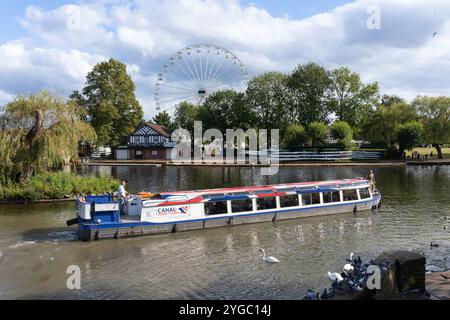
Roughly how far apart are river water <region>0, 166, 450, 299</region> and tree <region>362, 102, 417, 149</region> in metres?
52.6

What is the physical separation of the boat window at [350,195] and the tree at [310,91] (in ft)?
211

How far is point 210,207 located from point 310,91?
239 feet

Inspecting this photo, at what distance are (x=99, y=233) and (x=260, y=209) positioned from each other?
34.6 ft

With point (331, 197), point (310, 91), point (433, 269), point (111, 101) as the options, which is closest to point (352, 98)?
point (310, 91)

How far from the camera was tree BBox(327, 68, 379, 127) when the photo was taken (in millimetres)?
93625

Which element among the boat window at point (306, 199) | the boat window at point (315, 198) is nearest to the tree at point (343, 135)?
the boat window at point (315, 198)

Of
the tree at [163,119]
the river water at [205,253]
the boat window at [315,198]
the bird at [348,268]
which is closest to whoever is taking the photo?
the bird at [348,268]

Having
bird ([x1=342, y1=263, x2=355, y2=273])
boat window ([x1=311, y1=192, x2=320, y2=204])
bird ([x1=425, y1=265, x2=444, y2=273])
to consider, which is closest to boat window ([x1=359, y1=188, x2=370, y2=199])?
boat window ([x1=311, y1=192, x2=320, y2=204])

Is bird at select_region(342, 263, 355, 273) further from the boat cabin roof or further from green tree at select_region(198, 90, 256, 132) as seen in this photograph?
green tree at select_region(198, 90, 256, 132)

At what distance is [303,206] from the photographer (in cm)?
3123

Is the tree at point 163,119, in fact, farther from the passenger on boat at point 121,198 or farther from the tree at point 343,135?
the passenger on boat at point 121,198

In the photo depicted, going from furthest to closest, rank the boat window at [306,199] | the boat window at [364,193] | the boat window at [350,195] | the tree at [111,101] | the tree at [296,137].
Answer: the tree at [111,101] → the tree at [296,137] → the boat window at [364,193] → the boat window at [350,195] → the boat window at [306,199]

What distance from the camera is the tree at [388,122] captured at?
84.9 meters

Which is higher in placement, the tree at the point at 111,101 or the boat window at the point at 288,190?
the tree at the point at 111,101
